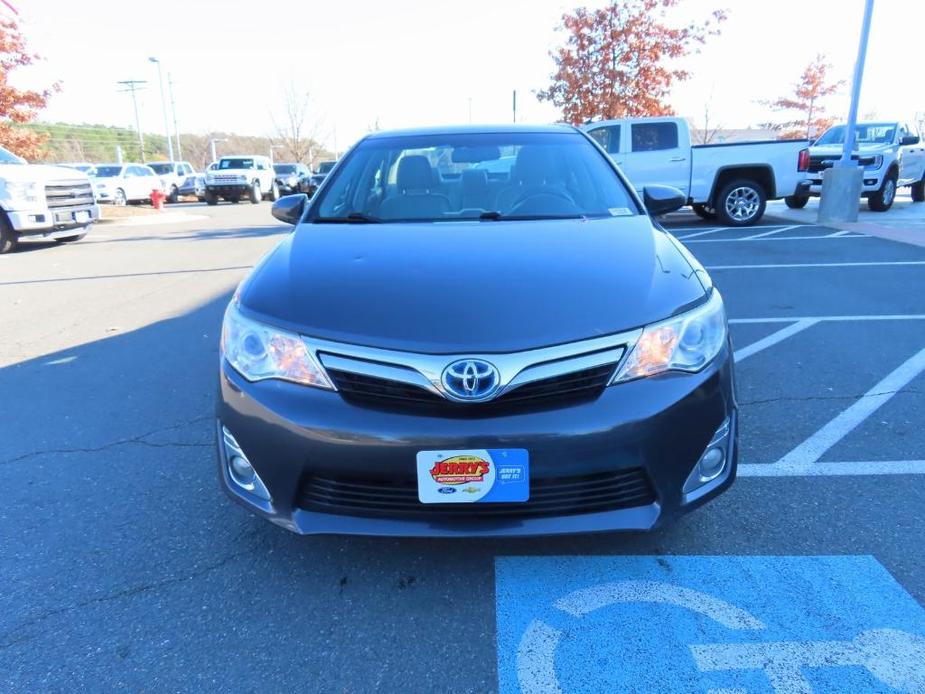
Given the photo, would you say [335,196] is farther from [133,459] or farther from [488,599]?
[488,599]

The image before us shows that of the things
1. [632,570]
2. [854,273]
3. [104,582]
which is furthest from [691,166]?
[104,582]

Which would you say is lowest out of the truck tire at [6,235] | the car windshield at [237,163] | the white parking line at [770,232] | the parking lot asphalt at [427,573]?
the parking lot asphalt at [427,573]

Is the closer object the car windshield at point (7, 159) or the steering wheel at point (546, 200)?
the steering wheel at point (546, 200)

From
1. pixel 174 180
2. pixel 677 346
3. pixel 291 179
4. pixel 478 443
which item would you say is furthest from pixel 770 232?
pixel 174 180

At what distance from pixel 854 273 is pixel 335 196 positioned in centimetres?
670

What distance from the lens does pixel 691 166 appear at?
38.9 feet

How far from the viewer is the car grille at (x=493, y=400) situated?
1938mm

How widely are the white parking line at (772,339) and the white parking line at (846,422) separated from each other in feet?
2.77

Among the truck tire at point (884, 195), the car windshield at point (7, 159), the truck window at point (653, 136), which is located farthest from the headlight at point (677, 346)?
the truck tire at point (884, 195)

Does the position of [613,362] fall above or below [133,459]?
above

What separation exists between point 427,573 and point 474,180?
2.07 m

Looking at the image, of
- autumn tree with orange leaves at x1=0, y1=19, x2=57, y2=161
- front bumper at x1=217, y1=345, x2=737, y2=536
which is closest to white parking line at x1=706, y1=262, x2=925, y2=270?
front bumper at x1=217, y1=345, x2=737, y2=536

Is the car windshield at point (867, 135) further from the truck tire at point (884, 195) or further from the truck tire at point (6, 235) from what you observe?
the truck tire at point (6, 235)

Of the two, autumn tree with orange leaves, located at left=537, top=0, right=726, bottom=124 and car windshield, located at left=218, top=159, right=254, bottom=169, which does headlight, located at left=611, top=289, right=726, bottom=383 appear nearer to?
autumn tree with orange leaves, located at left=537, top=0, right=726, bottom=124
